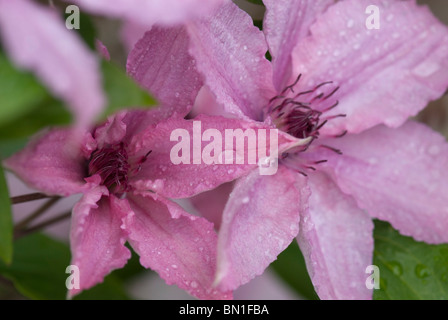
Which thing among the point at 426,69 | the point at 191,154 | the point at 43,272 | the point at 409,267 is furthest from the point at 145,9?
the point at 43,272

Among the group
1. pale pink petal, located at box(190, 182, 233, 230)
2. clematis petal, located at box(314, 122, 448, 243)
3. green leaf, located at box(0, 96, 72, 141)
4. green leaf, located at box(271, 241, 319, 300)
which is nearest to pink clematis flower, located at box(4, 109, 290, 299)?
green leaf, located at box(0, 96, 72, 141)

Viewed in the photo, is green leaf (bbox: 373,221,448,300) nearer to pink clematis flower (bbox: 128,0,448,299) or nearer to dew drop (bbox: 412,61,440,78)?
pink clematis flower (bbox: 128,0,448,299)

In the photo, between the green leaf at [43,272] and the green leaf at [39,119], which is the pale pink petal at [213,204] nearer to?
the green leaf at [43,272]

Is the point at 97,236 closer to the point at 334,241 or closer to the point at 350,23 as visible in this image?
the point at 334,241

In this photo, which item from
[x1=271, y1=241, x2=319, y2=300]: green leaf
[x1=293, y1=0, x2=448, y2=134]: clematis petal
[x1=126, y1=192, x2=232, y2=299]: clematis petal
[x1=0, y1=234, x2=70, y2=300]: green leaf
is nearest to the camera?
[x1=126, y1=192, x2=232, y2=299]: clematis petal

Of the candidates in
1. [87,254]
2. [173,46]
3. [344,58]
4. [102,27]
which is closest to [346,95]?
[344,58]
